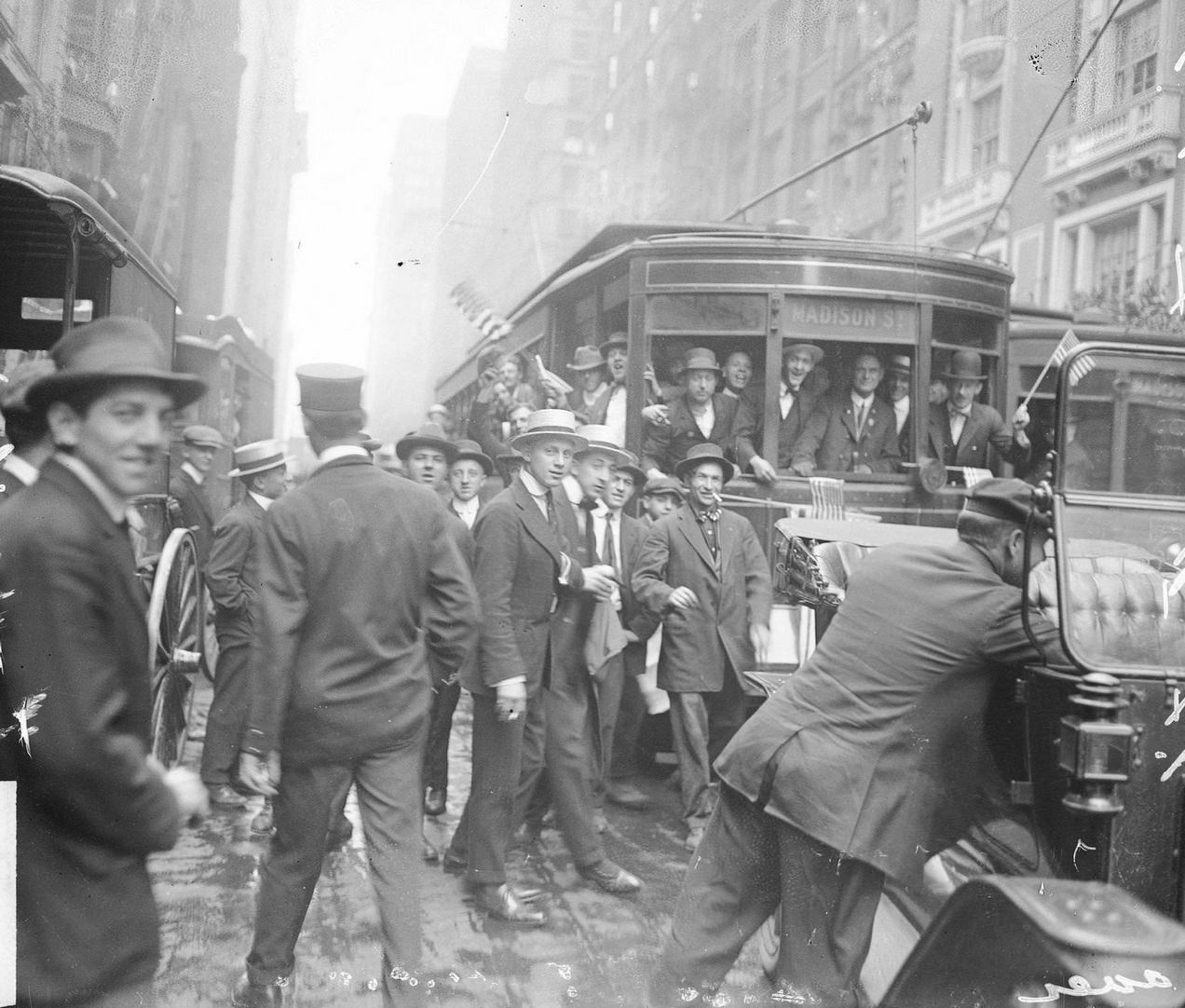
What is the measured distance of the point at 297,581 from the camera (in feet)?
11.0

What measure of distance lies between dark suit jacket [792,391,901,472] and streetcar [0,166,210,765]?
4387 millimetres

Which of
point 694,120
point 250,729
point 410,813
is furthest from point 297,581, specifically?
point 694,120

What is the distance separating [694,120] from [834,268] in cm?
1069

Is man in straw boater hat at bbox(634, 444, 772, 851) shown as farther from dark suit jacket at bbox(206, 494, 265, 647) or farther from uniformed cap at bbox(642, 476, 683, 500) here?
dark suit jacket at bbox(206, 494, 265, 647)

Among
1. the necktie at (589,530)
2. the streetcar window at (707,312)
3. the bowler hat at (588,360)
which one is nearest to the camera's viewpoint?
the necktie at (589,530)

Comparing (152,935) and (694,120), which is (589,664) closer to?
(152,935)

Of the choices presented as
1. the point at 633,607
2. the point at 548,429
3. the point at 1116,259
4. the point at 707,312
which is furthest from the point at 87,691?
the point at 1116,259

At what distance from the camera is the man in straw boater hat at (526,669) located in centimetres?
439

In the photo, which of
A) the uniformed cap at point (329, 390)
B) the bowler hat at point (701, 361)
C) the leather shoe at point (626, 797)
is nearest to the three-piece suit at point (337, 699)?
the uniformed cap at point (329, 390)

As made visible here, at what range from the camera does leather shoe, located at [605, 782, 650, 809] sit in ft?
20.0

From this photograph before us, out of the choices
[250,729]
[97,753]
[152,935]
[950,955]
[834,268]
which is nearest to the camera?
[97,753]

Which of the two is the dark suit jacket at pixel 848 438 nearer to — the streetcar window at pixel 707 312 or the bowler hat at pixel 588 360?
the streetcar window at pixel 707 312

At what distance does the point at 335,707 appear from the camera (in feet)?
10.9

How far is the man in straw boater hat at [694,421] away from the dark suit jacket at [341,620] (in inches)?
168
